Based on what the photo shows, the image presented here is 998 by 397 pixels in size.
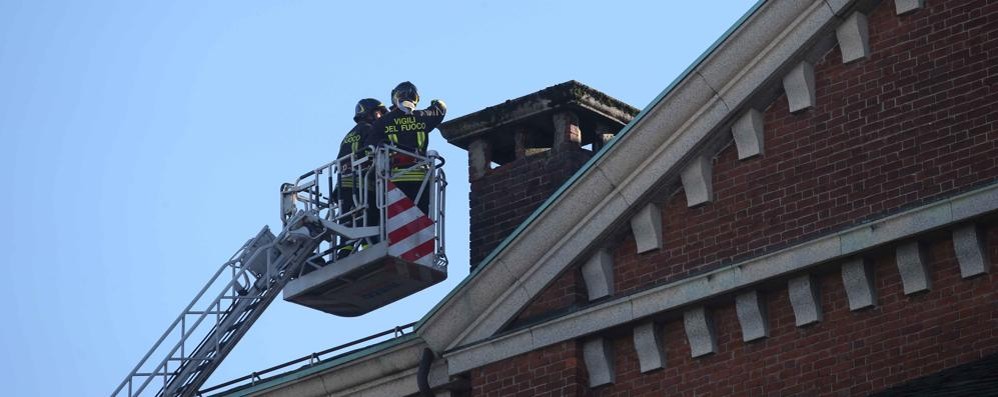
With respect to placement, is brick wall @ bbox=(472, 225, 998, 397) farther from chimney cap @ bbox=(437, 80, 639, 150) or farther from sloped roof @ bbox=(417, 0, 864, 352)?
chimney cap @ bbox=(437, 80, 639, 150)

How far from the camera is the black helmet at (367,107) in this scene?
28.2 metres

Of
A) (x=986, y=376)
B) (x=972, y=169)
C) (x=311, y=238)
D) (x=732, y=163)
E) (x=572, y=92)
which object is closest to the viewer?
(x=986, y=376)

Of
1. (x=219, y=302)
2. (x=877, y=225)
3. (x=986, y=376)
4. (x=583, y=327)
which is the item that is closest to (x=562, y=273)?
(x=583, y=327)

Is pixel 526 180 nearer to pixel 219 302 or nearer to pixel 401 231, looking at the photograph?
pixel 401 231

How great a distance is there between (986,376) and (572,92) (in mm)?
7243

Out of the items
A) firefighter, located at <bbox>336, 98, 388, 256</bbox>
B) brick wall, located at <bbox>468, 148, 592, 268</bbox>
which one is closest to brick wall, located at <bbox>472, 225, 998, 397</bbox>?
brick wall, located at <bbox>468, 148, 592, 268</bbox>

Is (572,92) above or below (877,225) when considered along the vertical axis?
above

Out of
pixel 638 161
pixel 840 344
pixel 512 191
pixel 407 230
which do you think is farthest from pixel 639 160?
pixel 407 230

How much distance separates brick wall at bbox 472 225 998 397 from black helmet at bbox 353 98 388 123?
7.72m

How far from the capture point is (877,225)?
1952 cm

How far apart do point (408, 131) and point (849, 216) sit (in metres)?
8.08

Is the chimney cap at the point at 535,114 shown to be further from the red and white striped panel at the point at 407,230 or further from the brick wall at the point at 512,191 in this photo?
the red and white striped panel at the point at 407,230

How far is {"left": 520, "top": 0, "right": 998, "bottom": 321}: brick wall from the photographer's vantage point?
1970 centimetres

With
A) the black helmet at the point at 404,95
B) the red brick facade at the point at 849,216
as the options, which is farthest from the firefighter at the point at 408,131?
the red brick facade at the point at 849,216
